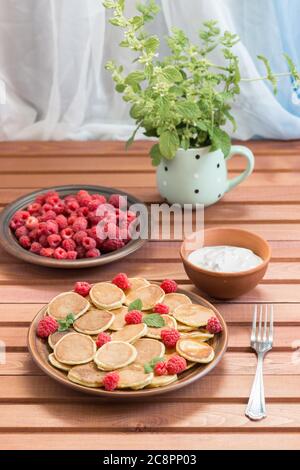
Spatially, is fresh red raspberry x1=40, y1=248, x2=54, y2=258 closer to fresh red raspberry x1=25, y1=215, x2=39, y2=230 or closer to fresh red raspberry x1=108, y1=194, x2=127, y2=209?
fresh red raspberry x1=25, y1=215, x2=39, y2=230

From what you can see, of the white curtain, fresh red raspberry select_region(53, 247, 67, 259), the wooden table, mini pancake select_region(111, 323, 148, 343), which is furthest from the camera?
the white curtain

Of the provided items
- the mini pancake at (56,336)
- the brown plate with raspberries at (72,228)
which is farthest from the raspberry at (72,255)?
the mini pancake at (56,336)

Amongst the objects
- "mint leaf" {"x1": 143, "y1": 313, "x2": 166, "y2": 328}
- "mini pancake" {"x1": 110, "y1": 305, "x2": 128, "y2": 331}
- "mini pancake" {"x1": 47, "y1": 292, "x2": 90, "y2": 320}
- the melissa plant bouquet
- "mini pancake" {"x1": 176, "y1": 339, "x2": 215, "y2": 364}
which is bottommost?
"mini pancake" {"x1": 176, "y1": 339, "x2": 215, "y2": 364}

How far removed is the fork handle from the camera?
1038 millimetres

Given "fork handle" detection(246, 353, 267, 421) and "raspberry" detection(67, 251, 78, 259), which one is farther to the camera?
"raspberry" detection(67, 251, 78, 259)

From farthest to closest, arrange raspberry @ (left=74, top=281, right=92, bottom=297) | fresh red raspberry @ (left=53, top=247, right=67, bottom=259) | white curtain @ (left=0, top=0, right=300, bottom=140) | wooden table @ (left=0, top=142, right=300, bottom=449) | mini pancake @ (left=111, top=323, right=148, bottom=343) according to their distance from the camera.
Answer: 1. white curtain @ (left=0, top=0, right=300, bottom=140)
2. fresh red raspberry @ (left=53, top=247, right=67, bottom=259)
3. raspberry @ (left=74, top=281, right=92, bottom=297)
4. mini pancake @ (left=111, top=323, right=148, bottom=343)
5. wooden table @ (left=0, top=142, right=300, bottom=449)

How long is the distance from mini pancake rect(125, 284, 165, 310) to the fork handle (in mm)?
179

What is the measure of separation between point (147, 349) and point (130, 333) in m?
0.04

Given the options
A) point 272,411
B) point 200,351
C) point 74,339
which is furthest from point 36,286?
A: point 272,411

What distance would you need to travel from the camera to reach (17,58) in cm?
194

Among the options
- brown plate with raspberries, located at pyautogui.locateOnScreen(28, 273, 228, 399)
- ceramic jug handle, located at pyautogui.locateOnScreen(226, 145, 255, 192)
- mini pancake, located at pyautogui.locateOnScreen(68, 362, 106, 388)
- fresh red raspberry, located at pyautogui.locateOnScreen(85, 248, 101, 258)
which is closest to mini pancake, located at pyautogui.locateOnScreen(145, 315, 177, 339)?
brown plate with raspberries, located at pyautogui.locateOnScreen(28, 273, 228, 399)
